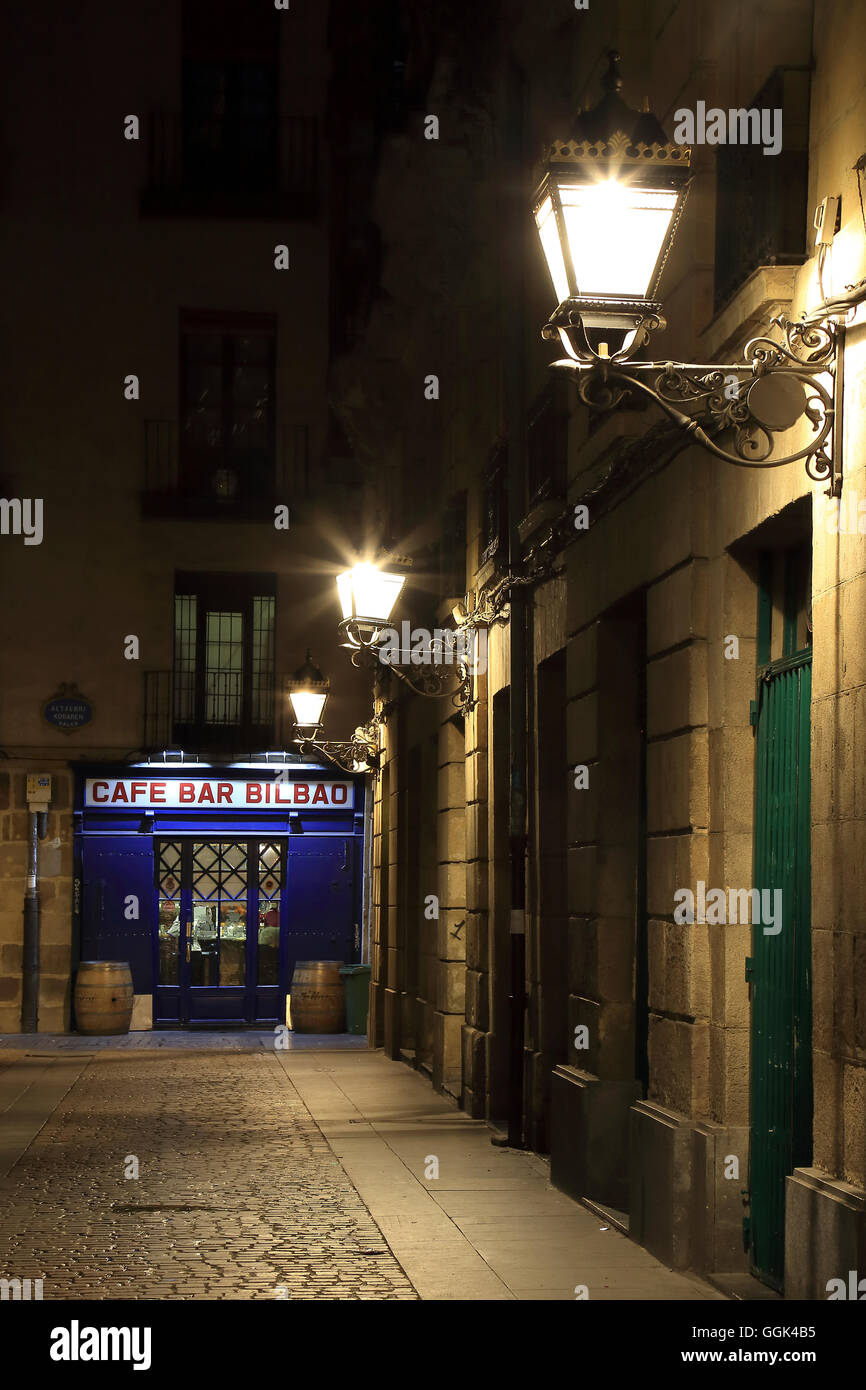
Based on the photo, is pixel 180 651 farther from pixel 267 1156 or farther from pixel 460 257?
pixel 267 1156

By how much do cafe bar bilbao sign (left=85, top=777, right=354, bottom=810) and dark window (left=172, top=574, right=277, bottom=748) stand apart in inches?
23.1

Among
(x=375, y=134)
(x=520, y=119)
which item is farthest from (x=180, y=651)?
(x=520, y=119)

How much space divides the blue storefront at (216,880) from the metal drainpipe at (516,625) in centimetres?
1243

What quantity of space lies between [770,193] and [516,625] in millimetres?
5515

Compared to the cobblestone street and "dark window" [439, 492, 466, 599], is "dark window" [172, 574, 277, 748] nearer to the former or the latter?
"dark window" [439, 492, 466, 599]

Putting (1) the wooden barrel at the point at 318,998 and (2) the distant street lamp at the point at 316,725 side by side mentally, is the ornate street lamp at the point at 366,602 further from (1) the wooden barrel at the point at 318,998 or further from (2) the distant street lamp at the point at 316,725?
(1) the wooden barrel at the point at 318,998

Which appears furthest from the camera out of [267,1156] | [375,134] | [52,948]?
[52,948]

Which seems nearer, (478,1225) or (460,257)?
(478,1225)

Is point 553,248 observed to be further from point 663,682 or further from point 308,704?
point 308,704

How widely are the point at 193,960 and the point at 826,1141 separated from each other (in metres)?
19.1

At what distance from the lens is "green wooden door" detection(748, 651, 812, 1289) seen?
7.00 metres

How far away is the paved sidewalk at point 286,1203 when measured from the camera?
766 cm

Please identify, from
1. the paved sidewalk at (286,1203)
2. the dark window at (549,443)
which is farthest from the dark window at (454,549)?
the paved sidewalk at (286,1203)

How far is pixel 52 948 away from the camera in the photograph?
23.8 m
